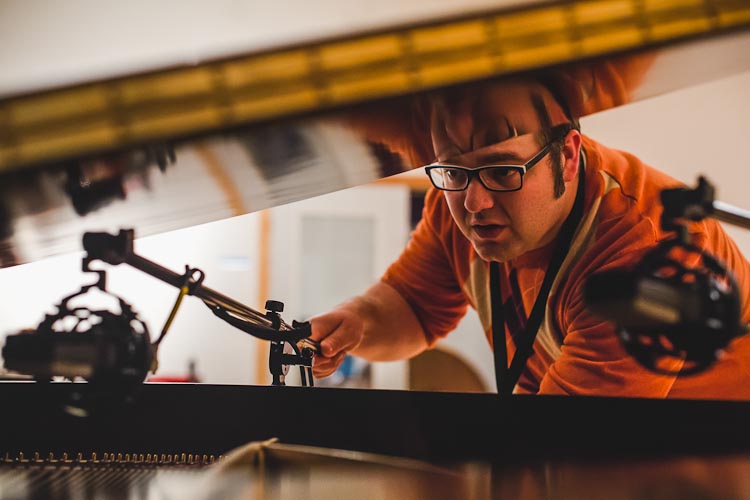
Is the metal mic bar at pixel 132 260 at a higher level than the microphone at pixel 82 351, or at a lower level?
higher

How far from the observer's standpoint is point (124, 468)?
753mm

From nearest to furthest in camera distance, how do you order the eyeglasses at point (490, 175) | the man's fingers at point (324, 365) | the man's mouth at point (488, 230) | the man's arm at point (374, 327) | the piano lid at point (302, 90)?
1. the piano lid at point (302, 90)
2. the eyeglasses at point (490, 175)
3. the man's mouth at point (488, 230)
4. the man's fingers at point (324, 365)
5. the man's arm at point (374, 327)

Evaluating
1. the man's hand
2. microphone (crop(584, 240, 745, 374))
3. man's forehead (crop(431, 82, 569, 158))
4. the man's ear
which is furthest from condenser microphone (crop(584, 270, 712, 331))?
the man's hand

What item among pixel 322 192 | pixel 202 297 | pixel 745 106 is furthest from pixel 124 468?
pixel 745 106

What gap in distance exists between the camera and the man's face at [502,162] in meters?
0.52

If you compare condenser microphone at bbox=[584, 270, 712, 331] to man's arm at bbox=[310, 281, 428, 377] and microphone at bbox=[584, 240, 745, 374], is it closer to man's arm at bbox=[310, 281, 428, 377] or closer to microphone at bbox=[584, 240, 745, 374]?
microphone at bbox=[584, 240, 745, 374]

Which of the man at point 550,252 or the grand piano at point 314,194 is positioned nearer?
the grand piano at point 314,194

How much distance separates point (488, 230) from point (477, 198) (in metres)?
0.09

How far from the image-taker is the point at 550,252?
1074 mm

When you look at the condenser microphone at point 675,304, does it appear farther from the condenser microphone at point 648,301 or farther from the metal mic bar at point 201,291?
the metal mic bar at point 201,291

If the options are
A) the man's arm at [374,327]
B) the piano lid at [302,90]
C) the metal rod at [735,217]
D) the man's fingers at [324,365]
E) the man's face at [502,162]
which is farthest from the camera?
the man's arm at [374,327]

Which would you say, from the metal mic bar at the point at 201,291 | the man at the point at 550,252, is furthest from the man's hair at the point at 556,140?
the metal mic bar at the point at 201,291

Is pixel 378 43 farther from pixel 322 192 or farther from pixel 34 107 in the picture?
pixel 322 192

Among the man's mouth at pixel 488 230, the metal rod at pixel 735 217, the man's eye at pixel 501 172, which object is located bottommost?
the metal rod at pixel 735 217
